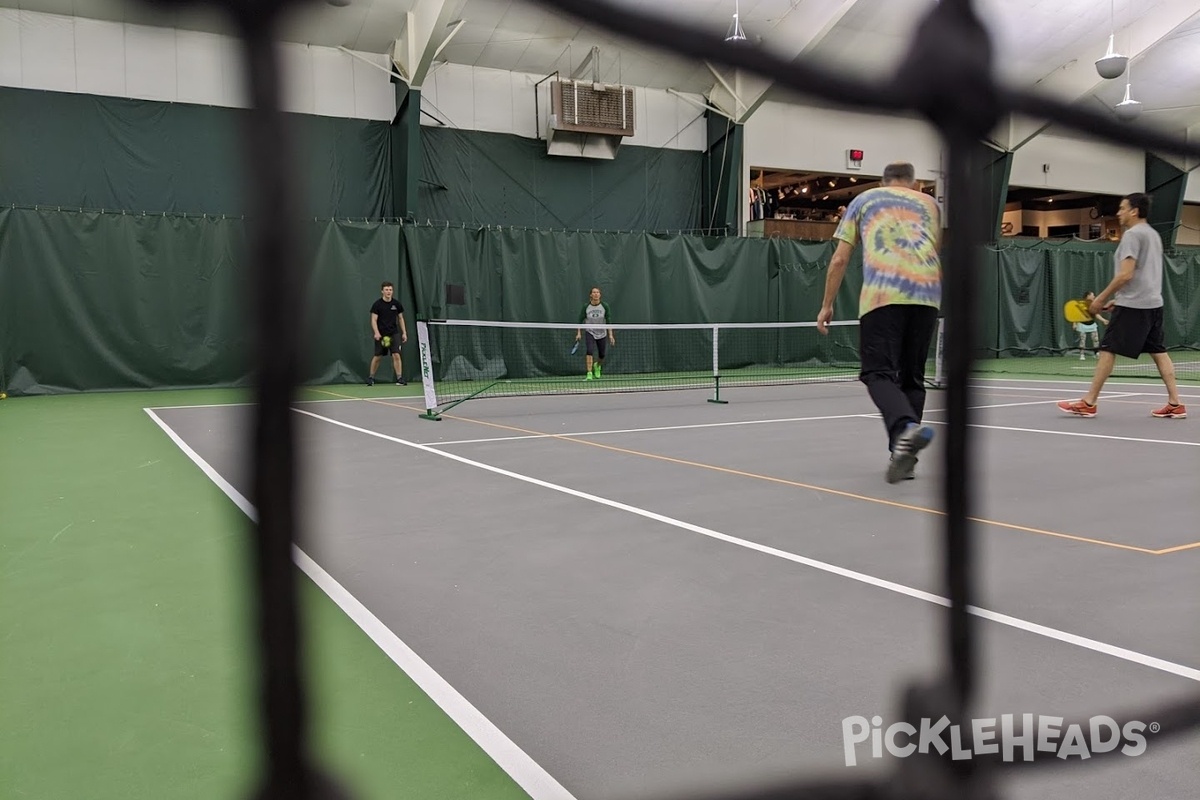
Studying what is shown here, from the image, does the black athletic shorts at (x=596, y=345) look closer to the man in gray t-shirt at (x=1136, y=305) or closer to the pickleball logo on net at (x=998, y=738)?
the man in gray t-shirt at (x=1136, y=305)

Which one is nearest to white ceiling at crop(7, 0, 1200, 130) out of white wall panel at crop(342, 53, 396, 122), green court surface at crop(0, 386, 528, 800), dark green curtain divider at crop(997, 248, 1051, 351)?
white wall panel at crop(342, 53, 396, 122)

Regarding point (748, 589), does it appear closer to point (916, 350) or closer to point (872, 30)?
point (916, 350)

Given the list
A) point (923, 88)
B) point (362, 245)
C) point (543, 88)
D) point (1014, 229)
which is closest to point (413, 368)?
point (362, 245)

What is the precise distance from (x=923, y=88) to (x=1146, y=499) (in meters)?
3.34

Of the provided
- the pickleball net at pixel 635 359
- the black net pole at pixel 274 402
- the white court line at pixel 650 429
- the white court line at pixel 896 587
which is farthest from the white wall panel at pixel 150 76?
the black net pole at pixel 274 402

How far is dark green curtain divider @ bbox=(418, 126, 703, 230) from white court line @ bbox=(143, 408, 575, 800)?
12.5 meters

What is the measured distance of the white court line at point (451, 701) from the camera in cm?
146

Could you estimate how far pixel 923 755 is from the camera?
893 mm

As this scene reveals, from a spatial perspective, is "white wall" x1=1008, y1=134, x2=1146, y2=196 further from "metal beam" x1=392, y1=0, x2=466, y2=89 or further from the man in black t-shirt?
the man in black t-shirt

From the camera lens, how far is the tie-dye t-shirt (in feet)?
13.3

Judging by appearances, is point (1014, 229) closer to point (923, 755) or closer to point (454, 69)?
point (454, 69)

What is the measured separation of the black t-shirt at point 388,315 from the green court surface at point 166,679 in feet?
25.7

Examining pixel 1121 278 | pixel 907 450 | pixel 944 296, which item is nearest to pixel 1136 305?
pixel 1121 278

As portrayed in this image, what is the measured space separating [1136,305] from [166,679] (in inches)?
246
